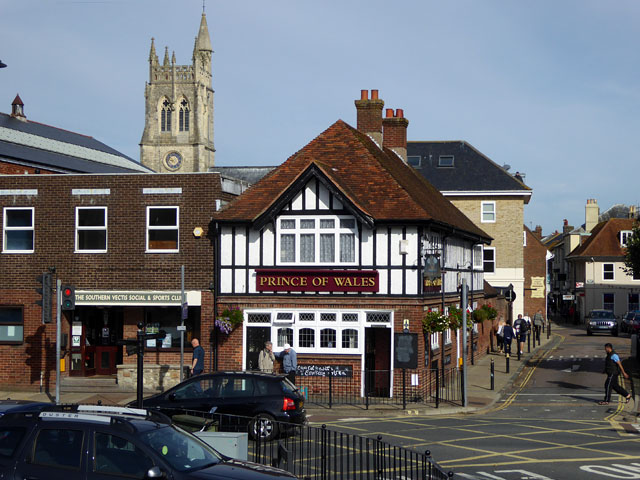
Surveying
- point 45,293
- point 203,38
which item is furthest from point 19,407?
point 203,38

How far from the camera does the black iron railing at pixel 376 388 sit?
→ 24422 millimetres

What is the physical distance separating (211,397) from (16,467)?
7895 millimetres

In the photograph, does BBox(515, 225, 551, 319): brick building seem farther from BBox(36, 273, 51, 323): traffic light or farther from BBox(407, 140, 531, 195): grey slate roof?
BBox(36, 273, 51, 323): traffic light

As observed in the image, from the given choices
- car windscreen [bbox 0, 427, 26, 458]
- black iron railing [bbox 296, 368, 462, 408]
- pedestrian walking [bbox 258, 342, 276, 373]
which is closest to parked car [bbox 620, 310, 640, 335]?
black iron railing [bbox 296, 368, 462, 408]

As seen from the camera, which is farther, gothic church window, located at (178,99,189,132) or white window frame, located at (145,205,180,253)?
gothic church window, located at (178,99,189,132)

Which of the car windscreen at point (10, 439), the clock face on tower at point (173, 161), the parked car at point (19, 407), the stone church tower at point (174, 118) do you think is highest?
the stone church tower at point (174, 118)

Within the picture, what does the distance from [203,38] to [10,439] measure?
12701 centimetres

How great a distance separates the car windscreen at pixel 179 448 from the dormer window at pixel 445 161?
46.2 meters

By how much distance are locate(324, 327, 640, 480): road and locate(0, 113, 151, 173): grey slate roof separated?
2860cm

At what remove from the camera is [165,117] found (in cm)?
12531

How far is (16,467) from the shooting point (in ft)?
32.6

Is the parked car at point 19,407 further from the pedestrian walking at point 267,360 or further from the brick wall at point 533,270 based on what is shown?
the brick wall at point 533,270

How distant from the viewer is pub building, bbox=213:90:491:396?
2512 centimetres

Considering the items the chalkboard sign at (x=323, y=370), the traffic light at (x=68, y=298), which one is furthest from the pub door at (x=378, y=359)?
the traffic light at (x=68, y=298)
